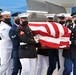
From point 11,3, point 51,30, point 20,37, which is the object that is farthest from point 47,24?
point 11,3

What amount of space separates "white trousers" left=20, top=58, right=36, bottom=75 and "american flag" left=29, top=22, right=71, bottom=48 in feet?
1.41

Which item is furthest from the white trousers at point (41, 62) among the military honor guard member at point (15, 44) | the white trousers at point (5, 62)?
the white trousers at point (5, 62)

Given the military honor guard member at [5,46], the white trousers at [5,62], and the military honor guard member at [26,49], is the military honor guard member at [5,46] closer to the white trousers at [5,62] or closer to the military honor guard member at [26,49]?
the white trousers at [5,62]

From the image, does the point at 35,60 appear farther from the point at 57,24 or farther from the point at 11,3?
the point at 11,3

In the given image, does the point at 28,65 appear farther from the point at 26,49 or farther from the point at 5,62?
the point at 5,62

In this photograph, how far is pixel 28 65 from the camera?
6875mm

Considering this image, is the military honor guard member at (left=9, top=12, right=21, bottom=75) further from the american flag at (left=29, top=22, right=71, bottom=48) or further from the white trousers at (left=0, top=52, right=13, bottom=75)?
the american flag at (left=29, top=22, right=71, bottom=48)

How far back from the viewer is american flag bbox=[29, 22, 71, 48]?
696cm

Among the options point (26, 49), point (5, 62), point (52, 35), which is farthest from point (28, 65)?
point (5, 62)

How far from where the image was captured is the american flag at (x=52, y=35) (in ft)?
22.8

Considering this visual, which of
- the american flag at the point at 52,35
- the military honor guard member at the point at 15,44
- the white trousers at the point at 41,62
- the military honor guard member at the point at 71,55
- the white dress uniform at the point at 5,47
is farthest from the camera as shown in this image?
the white trousers at the point at 41,62

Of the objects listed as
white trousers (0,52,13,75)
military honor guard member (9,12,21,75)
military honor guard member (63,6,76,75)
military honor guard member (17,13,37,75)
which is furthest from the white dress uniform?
military honor guard member (63,6,76,75)

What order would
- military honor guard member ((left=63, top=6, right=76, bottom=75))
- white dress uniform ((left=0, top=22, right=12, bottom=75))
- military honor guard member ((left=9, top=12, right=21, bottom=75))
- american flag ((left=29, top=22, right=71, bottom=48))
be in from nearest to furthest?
american flag ((left=29, top=22, right=71, bottom=48)), military honor guard member ((left=63, top=6, right=76, bottom=75)), military honor guard member ((left=9, top=12, right=21, bottom=75)), white dress uniform ((left=0, top=22, right=12, bottom=75))

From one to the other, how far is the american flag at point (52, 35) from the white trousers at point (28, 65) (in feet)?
1.41
